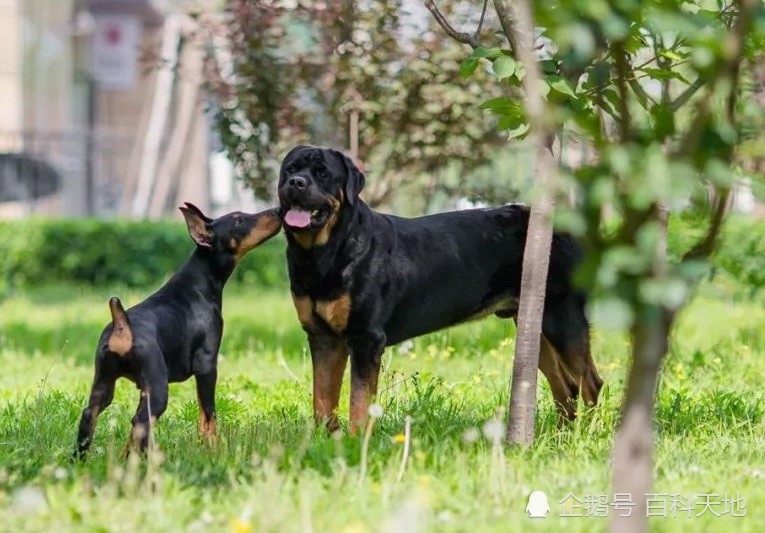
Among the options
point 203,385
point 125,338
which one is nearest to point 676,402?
point 203,385

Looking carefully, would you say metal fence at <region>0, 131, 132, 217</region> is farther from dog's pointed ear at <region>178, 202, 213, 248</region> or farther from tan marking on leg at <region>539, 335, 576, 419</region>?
tan marking on leg at <region>539, 335, 576, 419</region>

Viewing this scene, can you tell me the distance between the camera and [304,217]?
18.8ft

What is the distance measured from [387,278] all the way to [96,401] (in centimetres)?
153

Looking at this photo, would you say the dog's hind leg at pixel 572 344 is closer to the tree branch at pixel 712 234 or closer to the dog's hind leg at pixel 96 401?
the dog's hind leg at pixel 96 401

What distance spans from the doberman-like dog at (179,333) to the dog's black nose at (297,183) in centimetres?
28

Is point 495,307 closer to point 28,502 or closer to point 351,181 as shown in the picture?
point 351,181

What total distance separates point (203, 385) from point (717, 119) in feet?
9.19

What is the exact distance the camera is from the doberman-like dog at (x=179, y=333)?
16.2ft

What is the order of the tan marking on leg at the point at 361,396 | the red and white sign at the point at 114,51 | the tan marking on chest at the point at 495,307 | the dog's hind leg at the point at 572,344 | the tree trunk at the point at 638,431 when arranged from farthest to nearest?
the red and white sign at the point at 114,51 < the tan marking on chest at the point at 495,307 < the dog's hind leg at the point at 572,344 < the tan marking on leg at the point at 361,396 < the tree trunk at the point at 638,431

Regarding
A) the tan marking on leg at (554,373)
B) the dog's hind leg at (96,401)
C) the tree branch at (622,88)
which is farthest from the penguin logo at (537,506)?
the tan marking on leg at (554,373)

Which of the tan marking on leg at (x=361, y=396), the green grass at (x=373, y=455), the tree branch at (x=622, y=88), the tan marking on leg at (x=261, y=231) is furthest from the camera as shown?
the tan marking on leg at (x=261, y=231)

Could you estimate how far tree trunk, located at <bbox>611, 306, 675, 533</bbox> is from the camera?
337cm

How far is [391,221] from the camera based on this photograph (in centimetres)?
616

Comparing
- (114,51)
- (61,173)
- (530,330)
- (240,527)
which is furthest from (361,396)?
(114,51)
